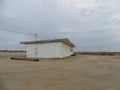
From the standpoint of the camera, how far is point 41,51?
28.1m

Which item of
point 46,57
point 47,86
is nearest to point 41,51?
point 46,57

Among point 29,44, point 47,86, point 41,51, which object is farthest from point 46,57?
A: point 47,86

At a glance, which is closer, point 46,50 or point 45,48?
point 46,50

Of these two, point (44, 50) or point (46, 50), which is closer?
point (46, 50)

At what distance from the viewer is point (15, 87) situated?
883 centimetres

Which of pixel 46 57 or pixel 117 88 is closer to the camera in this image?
pixel 117 88

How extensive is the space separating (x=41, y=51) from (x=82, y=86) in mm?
19212

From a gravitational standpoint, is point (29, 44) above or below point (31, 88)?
above

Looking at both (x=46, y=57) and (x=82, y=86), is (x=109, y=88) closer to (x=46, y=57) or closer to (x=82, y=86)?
(x=82, y=86)

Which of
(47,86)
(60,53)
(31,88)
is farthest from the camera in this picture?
(60,53)

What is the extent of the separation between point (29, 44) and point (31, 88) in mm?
20793

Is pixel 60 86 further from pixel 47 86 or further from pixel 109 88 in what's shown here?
pixel 109 88

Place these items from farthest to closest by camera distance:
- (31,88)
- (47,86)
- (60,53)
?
(60,53), (47,86), (31,88)

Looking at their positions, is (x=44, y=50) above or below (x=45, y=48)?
below
